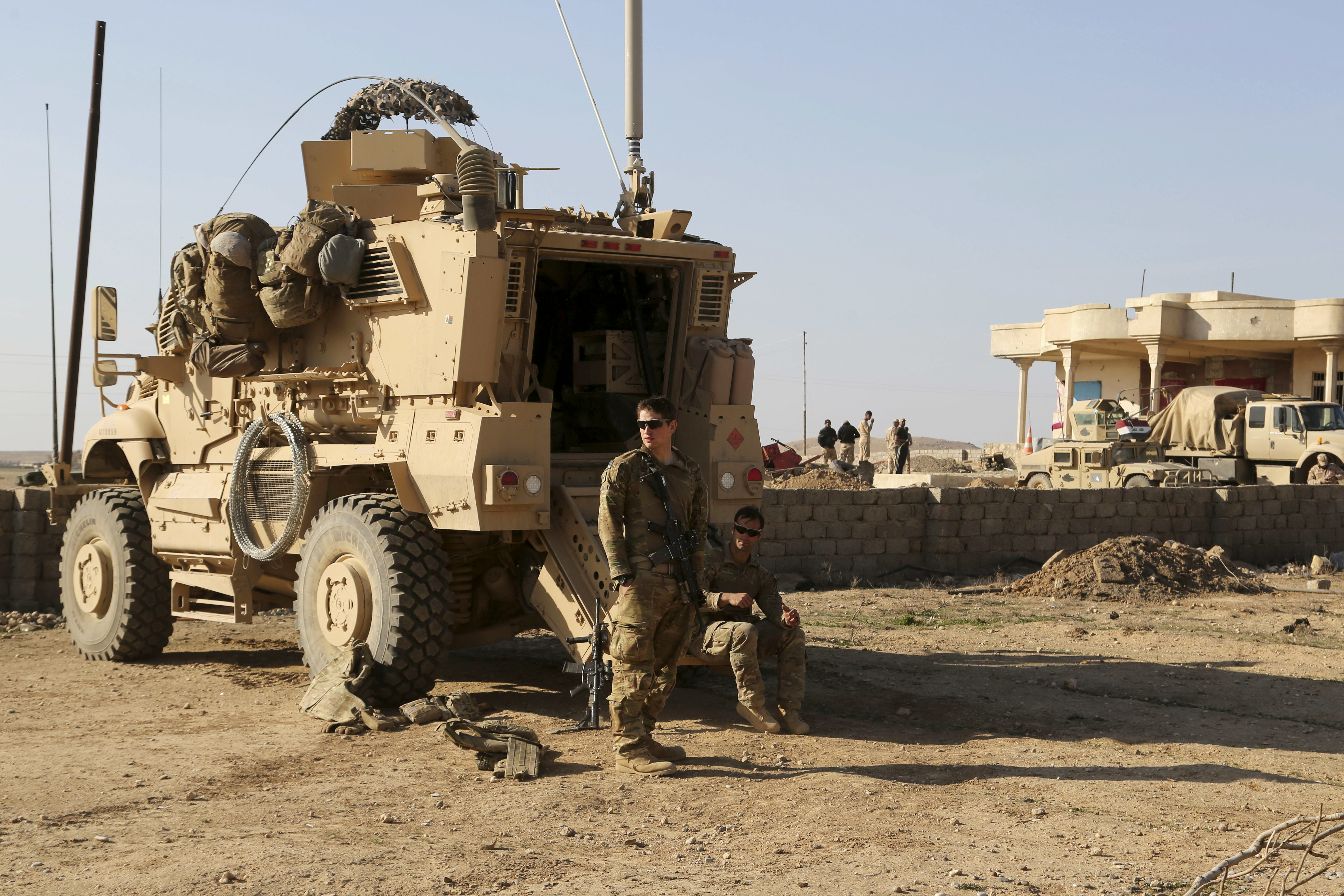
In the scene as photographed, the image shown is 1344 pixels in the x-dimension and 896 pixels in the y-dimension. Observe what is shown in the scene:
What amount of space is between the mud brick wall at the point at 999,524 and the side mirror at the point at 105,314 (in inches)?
299

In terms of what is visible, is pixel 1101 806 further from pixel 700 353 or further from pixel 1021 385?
pixel 1021 385

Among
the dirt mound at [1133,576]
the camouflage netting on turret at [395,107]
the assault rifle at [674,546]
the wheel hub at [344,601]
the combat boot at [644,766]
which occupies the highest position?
the camouflage netting on turret at [395,107]

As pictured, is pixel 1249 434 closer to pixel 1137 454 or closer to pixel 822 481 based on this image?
pixel 1137 454

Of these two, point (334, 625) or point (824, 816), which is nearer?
point (824, 816)

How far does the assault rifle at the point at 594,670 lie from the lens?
22.4 feet

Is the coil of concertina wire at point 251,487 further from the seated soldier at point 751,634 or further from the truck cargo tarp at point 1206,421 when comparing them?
the truck cargo tarp at point 1206,421

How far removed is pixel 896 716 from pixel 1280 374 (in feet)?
111

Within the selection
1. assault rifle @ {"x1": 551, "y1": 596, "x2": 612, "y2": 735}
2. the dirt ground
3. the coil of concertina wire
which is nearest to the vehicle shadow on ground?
the dirt ground

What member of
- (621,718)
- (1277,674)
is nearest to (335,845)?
(621,718)

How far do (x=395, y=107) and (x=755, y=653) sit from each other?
17.1 ft

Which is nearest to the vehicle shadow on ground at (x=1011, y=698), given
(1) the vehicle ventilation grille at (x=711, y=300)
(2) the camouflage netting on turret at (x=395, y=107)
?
(1) the vehicle ventilation grille at (x=711, y=300)

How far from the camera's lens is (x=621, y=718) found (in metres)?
6.11

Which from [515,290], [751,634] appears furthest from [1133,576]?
[515,290]

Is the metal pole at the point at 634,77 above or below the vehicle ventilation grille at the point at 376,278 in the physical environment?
above
